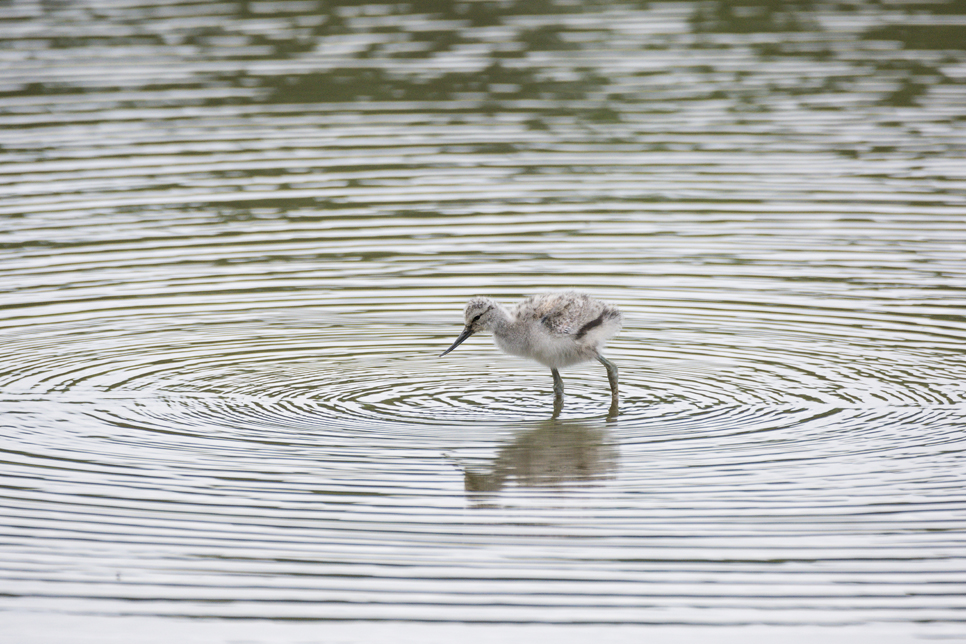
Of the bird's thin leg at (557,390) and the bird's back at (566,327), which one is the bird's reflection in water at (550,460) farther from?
the bird's back at (566,327)

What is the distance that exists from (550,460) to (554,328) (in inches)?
54.4

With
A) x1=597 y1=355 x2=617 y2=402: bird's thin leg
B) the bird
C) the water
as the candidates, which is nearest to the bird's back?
the bird

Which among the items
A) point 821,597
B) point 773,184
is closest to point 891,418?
point 821,597

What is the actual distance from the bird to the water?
1.11 ft

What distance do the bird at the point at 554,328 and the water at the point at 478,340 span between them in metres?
0.34

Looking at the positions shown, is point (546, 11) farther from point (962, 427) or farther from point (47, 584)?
point (47, 584)

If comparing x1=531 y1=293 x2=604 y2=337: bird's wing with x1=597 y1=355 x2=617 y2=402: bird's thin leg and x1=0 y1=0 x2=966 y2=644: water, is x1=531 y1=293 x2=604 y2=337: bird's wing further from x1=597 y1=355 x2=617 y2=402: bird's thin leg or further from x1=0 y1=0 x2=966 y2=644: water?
x1=0 y1=0 x2=966 y2=644: water

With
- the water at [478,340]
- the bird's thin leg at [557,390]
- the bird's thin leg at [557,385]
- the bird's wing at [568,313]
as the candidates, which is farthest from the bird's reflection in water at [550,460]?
the bird's wing at [568,313]

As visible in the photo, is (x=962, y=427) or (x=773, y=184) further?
(x=773, y=184)

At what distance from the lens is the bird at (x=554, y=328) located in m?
11.1

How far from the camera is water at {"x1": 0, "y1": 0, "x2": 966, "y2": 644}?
800 cm

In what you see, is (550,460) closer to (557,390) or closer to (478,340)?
(557,390)

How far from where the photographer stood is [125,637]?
749 centimetres

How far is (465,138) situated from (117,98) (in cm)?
584
